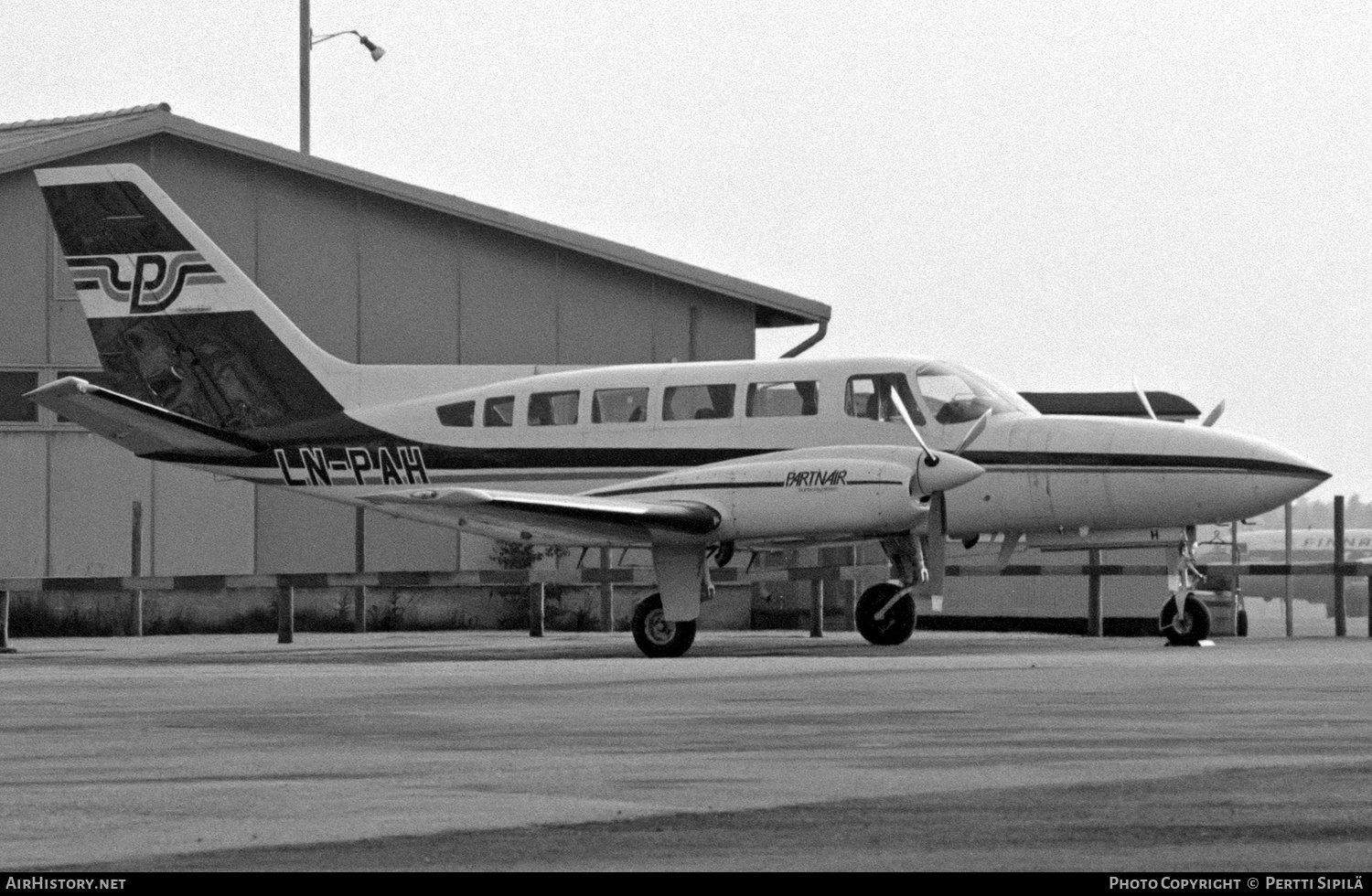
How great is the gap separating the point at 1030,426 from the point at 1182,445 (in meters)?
1.60

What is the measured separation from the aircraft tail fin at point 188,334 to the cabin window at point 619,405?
356 centimetres

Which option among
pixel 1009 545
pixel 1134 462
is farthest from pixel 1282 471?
pixel 1009 545

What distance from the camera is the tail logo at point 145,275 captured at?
27.6 m

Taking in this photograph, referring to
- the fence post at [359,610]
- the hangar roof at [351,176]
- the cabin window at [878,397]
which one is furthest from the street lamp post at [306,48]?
the cabin window at [878,397]

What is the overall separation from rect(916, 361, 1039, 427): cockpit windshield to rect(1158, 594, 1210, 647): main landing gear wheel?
2580mm

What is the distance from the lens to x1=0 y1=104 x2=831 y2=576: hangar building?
34.3 metres

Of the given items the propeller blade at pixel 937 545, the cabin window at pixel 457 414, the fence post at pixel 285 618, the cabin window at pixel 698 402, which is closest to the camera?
the propeller blade at pixel 937 545

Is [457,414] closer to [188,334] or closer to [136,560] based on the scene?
[188,334]

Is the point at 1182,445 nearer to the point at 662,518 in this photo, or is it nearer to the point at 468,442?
the point at 662,518

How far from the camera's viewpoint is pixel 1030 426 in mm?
24484

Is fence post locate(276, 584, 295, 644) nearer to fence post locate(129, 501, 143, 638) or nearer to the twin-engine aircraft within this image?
the twin-engine aircraft

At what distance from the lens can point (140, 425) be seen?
26.5m

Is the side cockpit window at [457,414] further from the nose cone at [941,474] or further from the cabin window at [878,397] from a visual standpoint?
the nose cone at [941,474]
